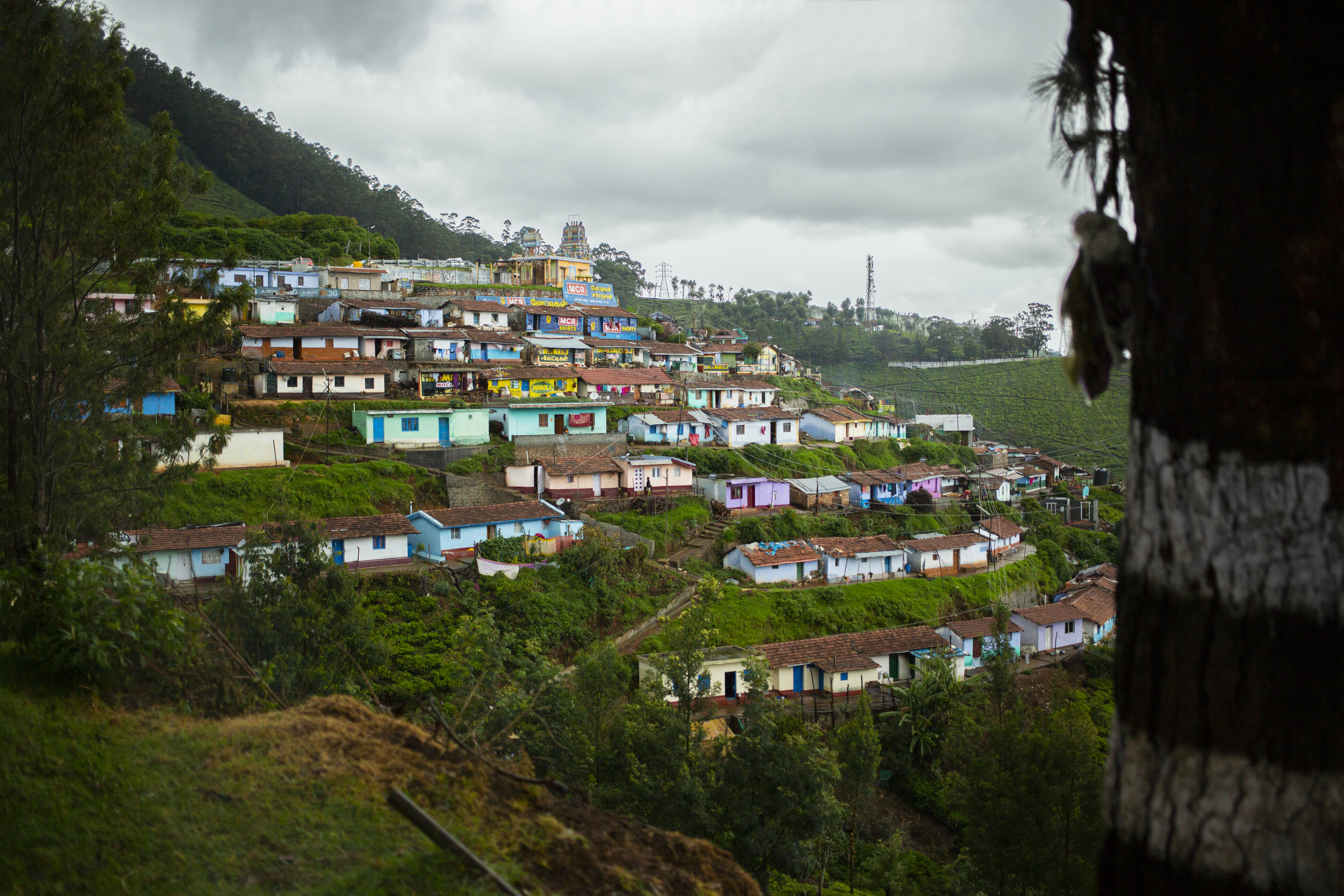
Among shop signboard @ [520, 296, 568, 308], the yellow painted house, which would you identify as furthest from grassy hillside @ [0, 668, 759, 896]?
shop signboard @ [520, 296, 568, 308]

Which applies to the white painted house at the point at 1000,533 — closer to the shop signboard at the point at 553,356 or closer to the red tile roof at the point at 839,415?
the red tile roof at the point at 839,415

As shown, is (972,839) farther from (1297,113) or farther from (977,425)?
(977,425)

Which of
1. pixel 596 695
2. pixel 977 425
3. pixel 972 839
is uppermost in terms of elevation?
pixel 977 425

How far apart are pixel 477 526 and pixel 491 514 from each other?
2.07ft

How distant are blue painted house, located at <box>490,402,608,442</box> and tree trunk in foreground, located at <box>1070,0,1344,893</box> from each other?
104 ft

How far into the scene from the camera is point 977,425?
57500mm

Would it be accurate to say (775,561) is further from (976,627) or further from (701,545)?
(976,627)

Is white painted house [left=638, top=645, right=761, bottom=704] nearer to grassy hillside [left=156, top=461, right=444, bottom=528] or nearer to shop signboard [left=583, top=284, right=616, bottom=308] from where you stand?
grassy hillside [left=156, top=461, right=444, bottom=528]

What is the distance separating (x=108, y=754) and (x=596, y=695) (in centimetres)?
1158

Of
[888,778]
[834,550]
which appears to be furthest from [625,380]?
[888,778]

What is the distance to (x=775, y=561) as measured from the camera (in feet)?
93.9

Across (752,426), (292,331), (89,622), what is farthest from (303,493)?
(89,622)

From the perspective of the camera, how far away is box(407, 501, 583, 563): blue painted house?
25.0m

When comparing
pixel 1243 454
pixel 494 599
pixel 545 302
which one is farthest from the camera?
pixel 545 302
